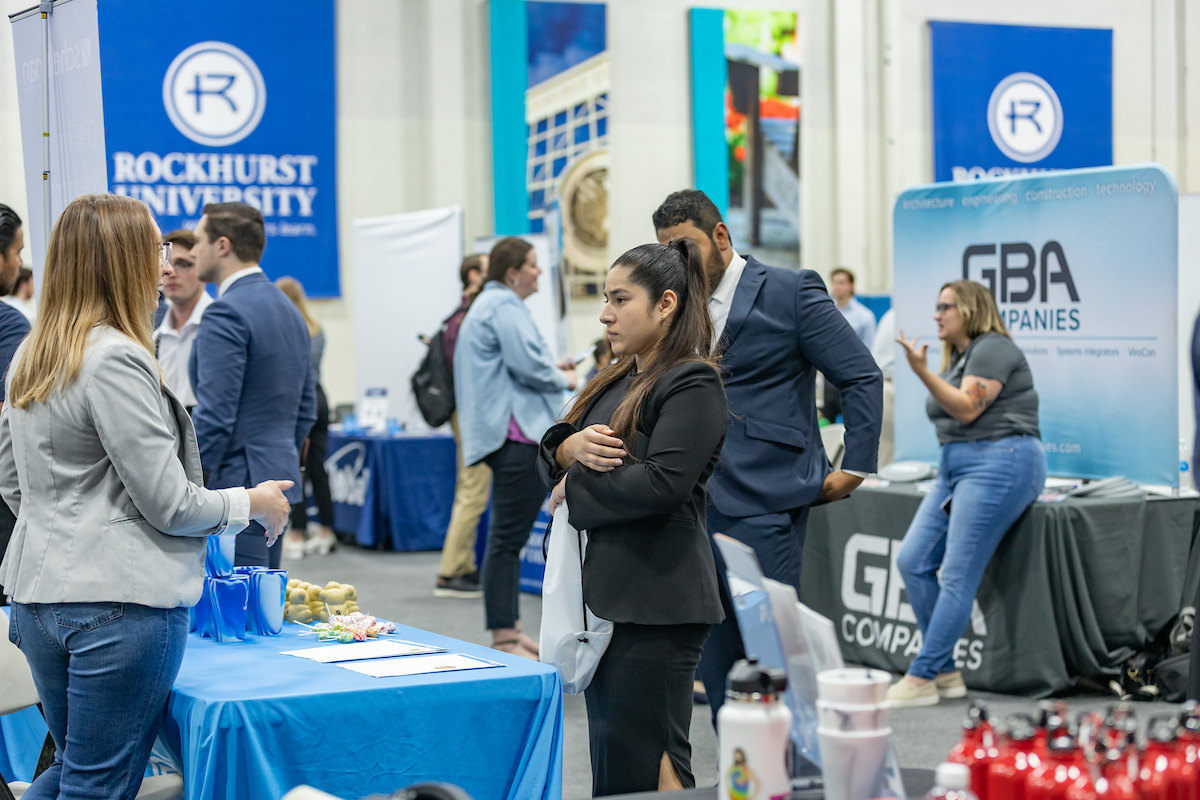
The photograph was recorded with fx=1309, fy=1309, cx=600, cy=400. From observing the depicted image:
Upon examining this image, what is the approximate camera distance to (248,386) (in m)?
3.15

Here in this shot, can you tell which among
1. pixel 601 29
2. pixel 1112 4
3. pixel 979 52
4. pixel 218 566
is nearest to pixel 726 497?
pixel 218 566

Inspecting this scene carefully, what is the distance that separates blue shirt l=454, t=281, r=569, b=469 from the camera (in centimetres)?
466

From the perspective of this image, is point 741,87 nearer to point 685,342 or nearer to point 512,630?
point 512,630

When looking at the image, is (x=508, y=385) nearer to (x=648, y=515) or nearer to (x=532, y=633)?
(x=532, y=633)

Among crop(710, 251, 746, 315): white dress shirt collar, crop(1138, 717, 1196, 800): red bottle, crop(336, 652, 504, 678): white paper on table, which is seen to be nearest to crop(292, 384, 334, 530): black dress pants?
crop(710, 251, 746, 315): white dress shirt collar

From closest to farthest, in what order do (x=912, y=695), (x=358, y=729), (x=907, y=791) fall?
(x=907, y=791) → (x=358, y=729) → (x=912, y=695)

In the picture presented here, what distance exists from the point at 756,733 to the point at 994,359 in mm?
2938

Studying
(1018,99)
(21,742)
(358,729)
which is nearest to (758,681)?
(358,729)

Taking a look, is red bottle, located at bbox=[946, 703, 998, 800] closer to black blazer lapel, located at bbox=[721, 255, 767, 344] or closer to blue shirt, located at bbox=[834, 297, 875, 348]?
black blazer lapel, located at bbox=[721, 255, 767, 344]

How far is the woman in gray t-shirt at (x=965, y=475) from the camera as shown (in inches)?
155

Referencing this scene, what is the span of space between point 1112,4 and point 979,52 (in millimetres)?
1618

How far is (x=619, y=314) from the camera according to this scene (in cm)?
208

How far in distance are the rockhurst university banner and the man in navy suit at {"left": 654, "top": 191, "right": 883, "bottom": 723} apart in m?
6.81

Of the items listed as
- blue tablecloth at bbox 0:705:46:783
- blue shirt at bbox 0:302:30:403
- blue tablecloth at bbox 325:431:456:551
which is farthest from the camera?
blue tablecloth at bbox 325:431:456:551
